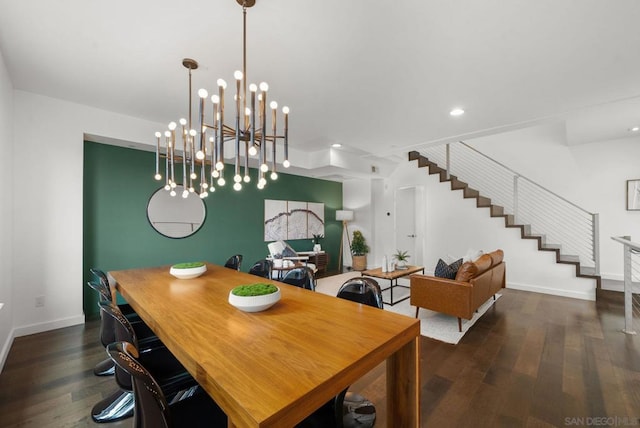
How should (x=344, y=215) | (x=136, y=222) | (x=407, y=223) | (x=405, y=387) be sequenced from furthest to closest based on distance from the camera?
(x=344, y=215) < (x=407, y=223) < (x=136, y=222) < (x=405, y=387)

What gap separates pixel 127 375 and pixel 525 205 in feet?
22.3

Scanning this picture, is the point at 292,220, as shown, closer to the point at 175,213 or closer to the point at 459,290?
the point at 175,213

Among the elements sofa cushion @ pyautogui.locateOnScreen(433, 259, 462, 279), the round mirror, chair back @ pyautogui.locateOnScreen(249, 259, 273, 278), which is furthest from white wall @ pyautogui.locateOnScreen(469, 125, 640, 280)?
the round mirror

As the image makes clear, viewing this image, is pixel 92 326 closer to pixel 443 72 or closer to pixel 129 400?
pixel 129 400

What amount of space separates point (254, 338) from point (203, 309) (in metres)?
0.58

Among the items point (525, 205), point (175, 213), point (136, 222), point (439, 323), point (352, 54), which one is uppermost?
point (352, 54)

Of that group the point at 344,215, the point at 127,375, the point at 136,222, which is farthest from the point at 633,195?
the point at 136,222

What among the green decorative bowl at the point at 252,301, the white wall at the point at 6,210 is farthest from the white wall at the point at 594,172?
the white wall at the point at 6,210

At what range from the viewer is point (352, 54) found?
2246 mm

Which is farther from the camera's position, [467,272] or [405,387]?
[467,272]

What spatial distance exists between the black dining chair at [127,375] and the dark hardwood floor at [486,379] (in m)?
0.08

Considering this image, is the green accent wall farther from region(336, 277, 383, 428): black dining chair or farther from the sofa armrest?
region(336, 277, 383, 428): black dining chair

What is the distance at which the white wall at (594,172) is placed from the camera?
4656mm

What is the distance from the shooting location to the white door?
654 centimetres
